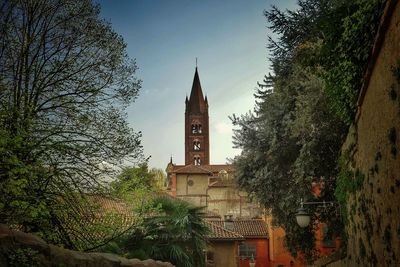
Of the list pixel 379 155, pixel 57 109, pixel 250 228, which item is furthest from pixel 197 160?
pixel 379 155

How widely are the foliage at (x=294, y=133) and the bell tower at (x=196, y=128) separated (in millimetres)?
70992

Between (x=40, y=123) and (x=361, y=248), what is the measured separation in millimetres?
7768

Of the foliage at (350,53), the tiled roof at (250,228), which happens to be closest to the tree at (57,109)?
the foliage at (350,53)

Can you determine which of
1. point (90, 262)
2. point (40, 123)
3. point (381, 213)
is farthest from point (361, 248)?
point (40, 123)

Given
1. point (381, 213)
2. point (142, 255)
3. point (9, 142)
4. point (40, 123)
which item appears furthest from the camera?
point (142, 255)

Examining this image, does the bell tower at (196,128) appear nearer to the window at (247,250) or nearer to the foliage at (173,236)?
the window at (247,250)

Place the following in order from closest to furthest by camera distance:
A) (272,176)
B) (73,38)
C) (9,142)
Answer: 1. (9,142)
2. (73,38)
3. (272,176)

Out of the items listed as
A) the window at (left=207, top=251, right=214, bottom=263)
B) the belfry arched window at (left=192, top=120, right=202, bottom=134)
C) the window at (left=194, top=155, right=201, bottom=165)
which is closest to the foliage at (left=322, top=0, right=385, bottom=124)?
the window at (left=207, top=251, right=214, bottom=263)

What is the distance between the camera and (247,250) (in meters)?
44.6

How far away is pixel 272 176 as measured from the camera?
18.2 m

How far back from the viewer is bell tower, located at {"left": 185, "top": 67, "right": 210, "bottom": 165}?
3666 inches

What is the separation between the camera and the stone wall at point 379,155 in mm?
5727

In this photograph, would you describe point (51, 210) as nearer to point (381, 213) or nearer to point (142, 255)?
point (381, 213)

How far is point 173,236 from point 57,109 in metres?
10.3
